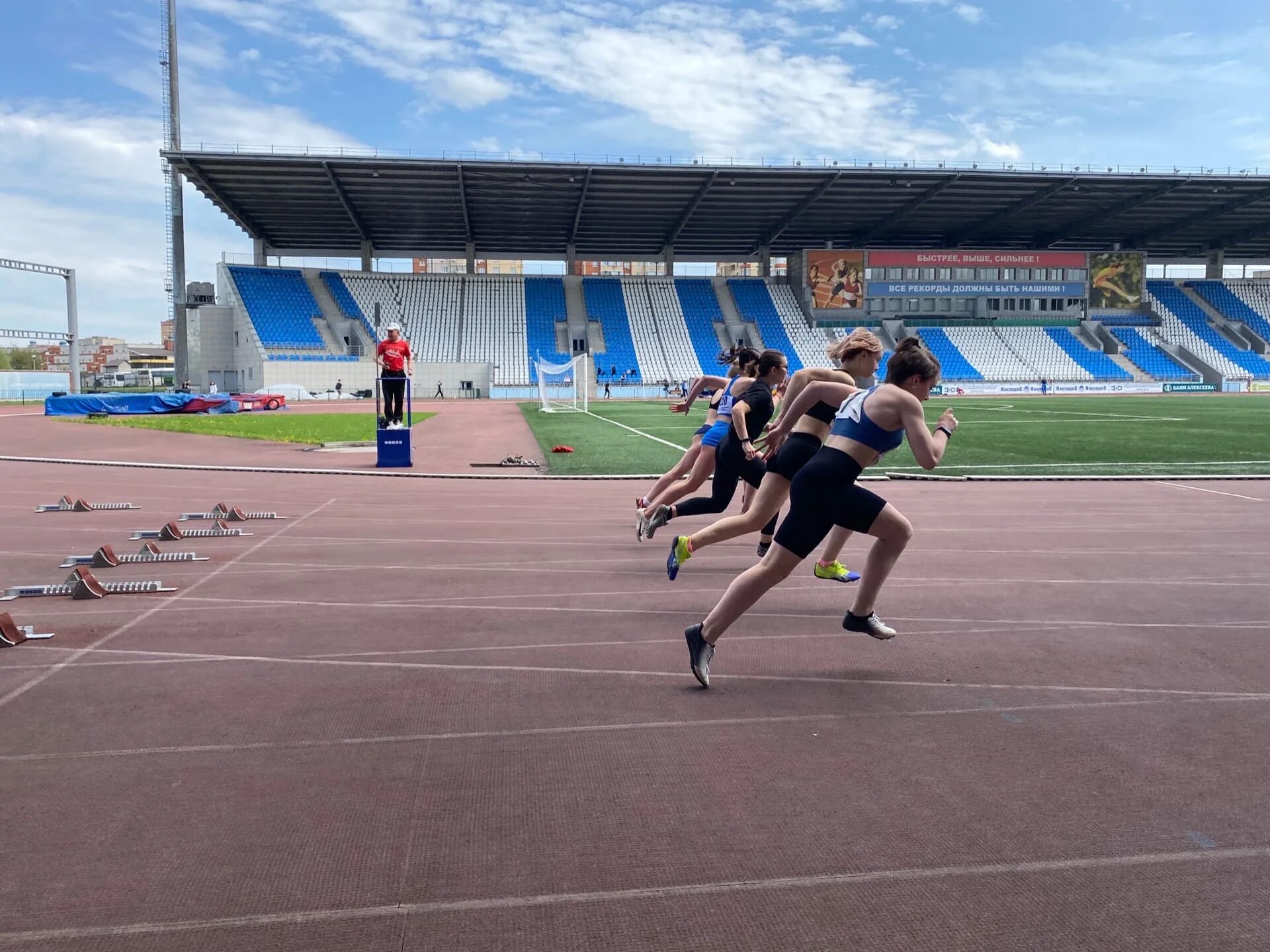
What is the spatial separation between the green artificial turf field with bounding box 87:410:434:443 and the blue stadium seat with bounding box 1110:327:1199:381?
164 ft

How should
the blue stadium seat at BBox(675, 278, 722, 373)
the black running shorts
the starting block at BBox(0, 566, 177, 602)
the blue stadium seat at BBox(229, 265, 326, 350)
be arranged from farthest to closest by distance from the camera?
the blue stadium seat at BBox(675, 278, 722, 373)
the blue stadium seat at BBox(229, 265, 326, 350)
the starting block at BBox(0, 566, 177, 602)
the black running shorts

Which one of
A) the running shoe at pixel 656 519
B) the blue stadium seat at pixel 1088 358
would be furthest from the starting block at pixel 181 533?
the blue stadium seat at pixel 1088 358

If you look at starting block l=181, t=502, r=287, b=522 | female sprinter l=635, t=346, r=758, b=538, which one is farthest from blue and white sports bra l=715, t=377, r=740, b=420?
starting block l=181, t=502, r=287, b=522

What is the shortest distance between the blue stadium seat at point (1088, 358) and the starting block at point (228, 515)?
198ft

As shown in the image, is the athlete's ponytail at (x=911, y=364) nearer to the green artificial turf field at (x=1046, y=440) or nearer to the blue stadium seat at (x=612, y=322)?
the green artificial turf field at (x=1046, y=440)

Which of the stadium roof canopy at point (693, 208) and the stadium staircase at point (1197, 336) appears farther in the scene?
the stadium staircase at point (1197, 336)

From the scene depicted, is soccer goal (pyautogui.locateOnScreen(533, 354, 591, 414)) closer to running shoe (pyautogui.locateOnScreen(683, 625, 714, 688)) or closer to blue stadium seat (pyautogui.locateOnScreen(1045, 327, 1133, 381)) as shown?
running shoe (pyautogui.locateOnScreen(683, 625, 714, 688))

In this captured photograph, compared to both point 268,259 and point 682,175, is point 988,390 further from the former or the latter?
point 268,259

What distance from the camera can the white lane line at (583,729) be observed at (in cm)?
366

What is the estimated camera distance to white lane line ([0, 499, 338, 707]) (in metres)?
4.36

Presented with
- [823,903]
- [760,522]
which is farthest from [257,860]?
[760,522]

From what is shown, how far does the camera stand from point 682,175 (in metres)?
50.9

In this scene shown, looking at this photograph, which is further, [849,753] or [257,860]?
[849,753]

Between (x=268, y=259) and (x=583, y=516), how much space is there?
60529mm
